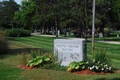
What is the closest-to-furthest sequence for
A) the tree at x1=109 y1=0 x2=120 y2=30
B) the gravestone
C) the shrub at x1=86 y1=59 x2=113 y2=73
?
the shrub at x1=86 y1=59 x2=113 y2=73
the gravestone
the tree at x1=109 y1=0 x2=120 y2=30

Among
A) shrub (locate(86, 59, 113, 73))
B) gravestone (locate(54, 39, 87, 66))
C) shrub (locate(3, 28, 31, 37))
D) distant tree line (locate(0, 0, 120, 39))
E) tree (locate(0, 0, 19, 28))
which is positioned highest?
tree (locate(0, 0, 19, 28))

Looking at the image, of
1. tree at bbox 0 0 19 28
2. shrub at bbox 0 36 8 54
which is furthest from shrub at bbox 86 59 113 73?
tree at bbox 0 0 19 28

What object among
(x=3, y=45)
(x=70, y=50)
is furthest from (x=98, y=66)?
(x=3, y=45)

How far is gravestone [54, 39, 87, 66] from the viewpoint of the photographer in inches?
291

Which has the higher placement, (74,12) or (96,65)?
(74,12)

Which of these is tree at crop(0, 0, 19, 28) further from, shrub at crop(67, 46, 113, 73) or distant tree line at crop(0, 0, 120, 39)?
shrub at crop(67, 46, 113, 73)

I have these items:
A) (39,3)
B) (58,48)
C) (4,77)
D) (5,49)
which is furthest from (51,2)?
(4,77)

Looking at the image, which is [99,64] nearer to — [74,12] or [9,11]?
[74,12]

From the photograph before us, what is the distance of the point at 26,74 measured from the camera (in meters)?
6.63

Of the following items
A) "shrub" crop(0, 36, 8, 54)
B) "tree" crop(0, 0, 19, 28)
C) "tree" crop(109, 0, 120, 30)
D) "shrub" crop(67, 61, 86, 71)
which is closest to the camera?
"shrub" crop(67, 61, 86, 71)

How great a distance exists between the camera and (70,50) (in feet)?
25.3

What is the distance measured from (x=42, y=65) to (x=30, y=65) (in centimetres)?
58

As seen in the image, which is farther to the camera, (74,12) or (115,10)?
(115,10)

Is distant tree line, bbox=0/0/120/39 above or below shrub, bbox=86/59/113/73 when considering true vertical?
above
